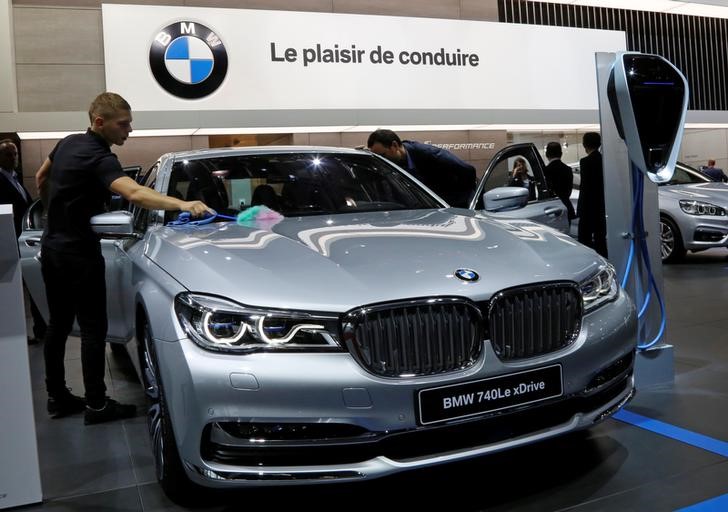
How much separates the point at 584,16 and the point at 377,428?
13.5 m

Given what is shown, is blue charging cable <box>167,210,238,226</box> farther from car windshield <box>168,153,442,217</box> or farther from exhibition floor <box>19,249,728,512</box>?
exhibition floor <box>19,249,728,512</box>

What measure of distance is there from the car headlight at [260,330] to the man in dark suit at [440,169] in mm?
3065

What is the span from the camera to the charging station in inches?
136

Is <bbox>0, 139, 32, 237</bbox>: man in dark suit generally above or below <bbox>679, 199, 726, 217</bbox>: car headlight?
above

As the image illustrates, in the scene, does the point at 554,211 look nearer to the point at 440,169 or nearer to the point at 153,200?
the point at 440,169

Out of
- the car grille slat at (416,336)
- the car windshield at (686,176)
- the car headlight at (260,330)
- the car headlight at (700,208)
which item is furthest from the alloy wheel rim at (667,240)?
the car headlight at (260,330)

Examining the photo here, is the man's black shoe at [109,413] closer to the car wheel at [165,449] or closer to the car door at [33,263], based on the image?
the car door at [33,263]

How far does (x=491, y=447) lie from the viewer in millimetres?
2199

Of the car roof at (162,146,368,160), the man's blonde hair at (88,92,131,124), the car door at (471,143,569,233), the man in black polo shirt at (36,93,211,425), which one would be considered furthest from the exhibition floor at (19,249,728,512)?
the car door at (471,143,569,233)

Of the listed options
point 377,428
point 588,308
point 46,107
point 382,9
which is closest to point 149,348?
point 377,428

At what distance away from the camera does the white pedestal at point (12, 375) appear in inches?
96.8

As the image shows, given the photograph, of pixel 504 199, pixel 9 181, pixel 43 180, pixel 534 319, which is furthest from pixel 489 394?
pixel 9 181

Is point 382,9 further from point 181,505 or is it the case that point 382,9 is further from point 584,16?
point 181,505

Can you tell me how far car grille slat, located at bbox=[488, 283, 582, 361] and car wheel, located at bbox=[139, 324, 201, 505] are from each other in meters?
1.10
